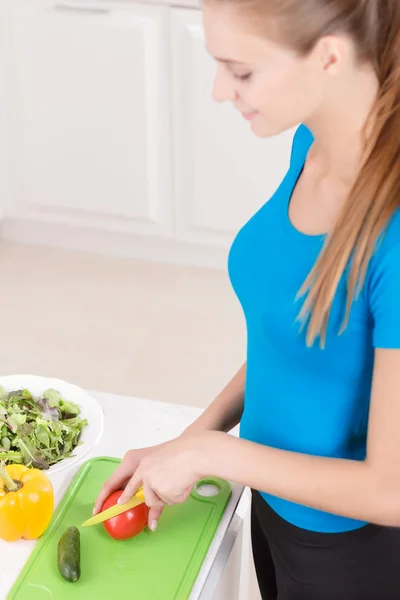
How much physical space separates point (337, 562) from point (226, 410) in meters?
0.25

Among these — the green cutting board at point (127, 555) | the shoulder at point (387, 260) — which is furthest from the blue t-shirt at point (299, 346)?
the green cutting board at point (127, 555)

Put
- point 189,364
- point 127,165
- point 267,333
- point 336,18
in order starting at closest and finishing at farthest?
point 336,18
point 267,333
point 189,364
point 127,165

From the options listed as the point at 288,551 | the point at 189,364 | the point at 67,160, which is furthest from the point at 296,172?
the point at 67,160

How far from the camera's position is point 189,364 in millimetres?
2652

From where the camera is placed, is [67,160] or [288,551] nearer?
[288,551]

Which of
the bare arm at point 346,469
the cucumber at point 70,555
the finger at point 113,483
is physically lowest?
the cucumber at point 70,555

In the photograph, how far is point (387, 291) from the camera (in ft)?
2.70

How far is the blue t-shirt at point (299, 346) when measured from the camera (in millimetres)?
874

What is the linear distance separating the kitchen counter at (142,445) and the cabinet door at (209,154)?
1.52 m

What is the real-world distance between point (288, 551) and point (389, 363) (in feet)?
1.34

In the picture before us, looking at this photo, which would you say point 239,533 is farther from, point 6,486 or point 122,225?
point 122,225

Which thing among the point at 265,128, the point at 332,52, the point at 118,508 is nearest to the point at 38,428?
the point at 118,508

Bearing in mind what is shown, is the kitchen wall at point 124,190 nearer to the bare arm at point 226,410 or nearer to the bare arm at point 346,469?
the bare arm at point 226,410

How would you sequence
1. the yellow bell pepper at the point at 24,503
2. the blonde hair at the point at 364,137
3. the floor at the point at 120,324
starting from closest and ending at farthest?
the blonde hair at the point at 364,137, the yellow bell pepper at the point at 24,503, the floor at the point at 120,324
